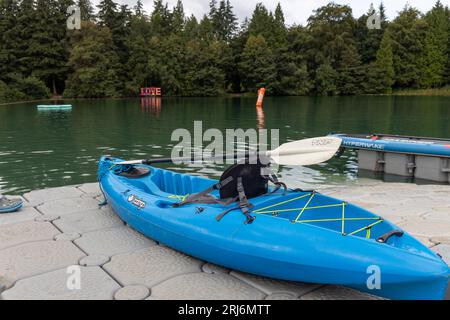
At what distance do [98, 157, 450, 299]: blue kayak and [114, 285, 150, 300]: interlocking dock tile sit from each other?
794 mm

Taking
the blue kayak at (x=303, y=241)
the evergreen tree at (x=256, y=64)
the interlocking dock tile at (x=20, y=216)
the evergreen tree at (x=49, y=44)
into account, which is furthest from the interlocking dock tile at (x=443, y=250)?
the evergreen tree at (x=256, y=64)

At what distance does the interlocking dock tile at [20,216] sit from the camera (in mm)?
6355

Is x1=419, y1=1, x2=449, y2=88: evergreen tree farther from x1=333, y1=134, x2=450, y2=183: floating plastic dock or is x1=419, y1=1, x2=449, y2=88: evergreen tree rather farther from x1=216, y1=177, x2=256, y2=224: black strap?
x1=216, y1=177, x2=256, y2=224: black strap

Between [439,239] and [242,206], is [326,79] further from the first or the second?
[242,206]

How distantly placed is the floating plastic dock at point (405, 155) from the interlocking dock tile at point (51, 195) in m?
7.75

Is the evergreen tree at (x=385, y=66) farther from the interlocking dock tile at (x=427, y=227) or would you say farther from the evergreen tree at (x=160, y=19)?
the interlocking dock tile at (x=427, y=227)

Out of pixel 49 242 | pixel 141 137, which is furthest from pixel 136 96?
pixel 49 242

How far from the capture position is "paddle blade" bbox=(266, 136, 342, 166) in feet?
18.5

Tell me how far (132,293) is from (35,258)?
63.6 inches

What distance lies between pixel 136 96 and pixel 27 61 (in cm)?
1478

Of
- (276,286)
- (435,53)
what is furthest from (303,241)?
(435,53)

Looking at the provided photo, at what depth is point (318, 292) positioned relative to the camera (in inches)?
157

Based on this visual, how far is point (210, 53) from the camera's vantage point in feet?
215
